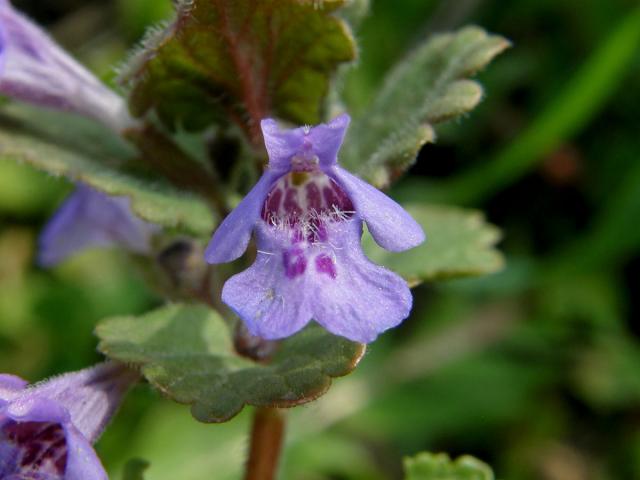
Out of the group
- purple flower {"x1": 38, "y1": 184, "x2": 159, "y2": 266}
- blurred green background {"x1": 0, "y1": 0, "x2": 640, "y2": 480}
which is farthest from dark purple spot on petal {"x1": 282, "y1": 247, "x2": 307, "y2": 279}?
blurred green background {"x1": 0, "y1": 0, "x2": 640, "y2": 480}

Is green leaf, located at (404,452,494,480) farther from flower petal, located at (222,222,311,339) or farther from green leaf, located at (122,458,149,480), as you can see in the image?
flower petal, located at (222,222,311,339)

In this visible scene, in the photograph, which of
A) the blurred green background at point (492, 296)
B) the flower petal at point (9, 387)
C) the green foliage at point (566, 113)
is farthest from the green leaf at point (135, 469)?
the green foliage at point (566, 113)

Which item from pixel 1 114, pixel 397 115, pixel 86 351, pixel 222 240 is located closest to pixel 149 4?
pixel 86 351

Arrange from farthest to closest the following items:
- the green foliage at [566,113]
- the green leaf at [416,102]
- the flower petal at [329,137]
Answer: the green foliage at [566,113] < the green leaf at [416,102] < the flower petal at [329,137]

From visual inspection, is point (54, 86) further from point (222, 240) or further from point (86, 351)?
point (86, 351)

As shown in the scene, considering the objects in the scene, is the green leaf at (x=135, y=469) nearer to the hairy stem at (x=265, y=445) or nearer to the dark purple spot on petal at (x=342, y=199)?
the hairy stem at (x=265, y=445)

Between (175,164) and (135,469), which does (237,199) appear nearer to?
(175,164)

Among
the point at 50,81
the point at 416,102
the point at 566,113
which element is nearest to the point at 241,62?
the point at 416,102
